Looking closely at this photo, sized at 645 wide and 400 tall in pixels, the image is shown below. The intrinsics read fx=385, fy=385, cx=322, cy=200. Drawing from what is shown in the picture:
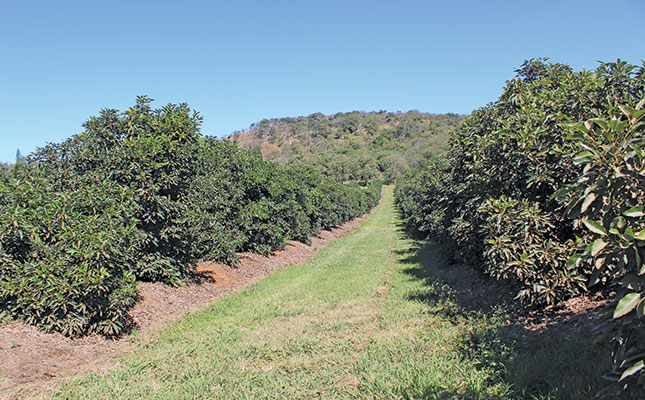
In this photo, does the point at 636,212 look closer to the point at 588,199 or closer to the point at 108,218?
the point at 588,199

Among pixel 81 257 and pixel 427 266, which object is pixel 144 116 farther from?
pixel 427 266

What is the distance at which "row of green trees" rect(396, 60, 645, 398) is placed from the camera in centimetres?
226

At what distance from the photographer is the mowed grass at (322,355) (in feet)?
14.6

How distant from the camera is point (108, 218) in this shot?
20.1 ft

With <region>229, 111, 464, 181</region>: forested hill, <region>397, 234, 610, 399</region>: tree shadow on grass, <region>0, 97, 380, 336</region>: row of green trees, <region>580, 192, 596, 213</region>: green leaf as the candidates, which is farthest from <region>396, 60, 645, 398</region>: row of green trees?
<region>229, 111, 464, 181</region>: forested hill

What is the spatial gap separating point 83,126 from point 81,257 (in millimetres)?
3670

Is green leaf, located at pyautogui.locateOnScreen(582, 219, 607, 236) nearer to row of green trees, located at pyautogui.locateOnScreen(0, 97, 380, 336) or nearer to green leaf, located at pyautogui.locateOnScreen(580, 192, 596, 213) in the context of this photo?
green leaf, located at pyautogui.locateOnScreen(580, 192, 596, 213)

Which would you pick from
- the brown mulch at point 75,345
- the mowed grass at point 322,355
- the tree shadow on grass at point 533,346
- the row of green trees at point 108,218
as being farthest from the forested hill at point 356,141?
the tree shadow on grass at point 533,346

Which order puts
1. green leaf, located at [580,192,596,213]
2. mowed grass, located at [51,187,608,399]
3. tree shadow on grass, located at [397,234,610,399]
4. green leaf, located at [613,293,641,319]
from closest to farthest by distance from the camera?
green leaf, located at [613,293,641,319]
green leaf, located at [580,192,596,213]
tree shadow on grass, located at [397,234,610,399]
mowed grass, located at [51,187,608,399]

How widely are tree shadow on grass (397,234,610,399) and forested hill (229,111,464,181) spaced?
75972 millimetres

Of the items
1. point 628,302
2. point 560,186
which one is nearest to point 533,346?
point 560,186

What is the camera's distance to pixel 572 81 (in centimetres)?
662

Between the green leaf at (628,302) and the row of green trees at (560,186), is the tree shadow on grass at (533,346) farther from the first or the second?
the green leaf at (628,302)

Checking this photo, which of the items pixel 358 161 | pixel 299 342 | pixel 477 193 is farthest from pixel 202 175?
pixel 358 161
